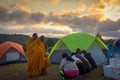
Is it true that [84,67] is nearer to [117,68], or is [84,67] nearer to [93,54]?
[117,68]

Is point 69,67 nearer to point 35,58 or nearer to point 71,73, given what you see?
point 71,73

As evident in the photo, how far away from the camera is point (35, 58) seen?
1410cm

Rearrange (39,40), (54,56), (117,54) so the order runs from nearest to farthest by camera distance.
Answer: (117,54) → (39,40) → (54,56)

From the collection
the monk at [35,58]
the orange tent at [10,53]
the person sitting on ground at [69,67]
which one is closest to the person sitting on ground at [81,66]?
the person sitting on ground at [69,67]

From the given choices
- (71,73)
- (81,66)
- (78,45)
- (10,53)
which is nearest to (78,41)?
(78,45)

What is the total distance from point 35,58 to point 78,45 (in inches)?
165

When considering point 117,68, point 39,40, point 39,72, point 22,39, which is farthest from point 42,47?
point 22,39

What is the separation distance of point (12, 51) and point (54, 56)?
10.2 feet

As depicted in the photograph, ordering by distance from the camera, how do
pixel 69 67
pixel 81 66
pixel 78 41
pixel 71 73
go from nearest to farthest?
pixel 69 67, pixel 71 73, pixel 81 66, pixel 78 41

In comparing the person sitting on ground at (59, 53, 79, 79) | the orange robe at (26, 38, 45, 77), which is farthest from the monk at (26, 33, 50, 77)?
the person sitting on ground at (59, 53, 79, 79)

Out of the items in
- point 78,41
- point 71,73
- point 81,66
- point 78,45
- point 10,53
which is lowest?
point 71,73

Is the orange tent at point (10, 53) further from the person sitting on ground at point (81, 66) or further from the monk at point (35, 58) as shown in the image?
the person sitting on ground at point (81, 66)

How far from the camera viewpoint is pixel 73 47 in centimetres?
1748

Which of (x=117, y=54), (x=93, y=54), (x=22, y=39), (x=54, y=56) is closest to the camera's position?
(x=117, y=54)
